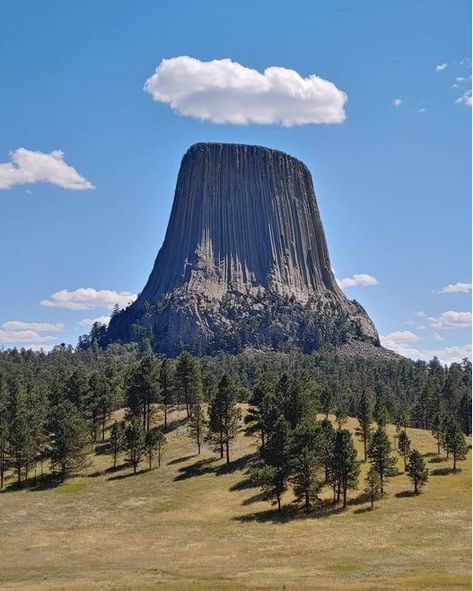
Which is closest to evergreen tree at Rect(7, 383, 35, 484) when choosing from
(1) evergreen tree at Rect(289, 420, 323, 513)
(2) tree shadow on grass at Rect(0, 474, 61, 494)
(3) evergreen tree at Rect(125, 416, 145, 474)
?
(2) tree shadow on grass at Rect(0, 474, 61, 494)

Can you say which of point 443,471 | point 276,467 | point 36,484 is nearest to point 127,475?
point 36,484

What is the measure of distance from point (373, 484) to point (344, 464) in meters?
4.33

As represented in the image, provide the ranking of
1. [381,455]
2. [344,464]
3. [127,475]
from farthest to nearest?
[127,475] → [381,455] → [344,464]

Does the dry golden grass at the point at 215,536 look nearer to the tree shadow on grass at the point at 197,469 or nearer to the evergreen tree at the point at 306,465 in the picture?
the tree shadow on grass at the point at 197,469

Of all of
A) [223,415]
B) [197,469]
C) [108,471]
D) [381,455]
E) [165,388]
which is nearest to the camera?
[381,455]

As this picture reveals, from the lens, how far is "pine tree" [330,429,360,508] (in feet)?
285

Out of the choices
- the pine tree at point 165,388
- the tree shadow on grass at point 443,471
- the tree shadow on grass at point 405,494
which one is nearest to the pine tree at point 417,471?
the tree shadow on grass at point 405,494

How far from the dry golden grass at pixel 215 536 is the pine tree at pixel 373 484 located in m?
1.49

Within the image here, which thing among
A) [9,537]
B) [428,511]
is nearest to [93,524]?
[9,537]

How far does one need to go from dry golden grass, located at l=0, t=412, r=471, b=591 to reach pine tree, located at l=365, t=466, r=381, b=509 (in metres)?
1.49

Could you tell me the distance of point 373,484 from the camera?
282 ft

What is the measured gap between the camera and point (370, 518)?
80812 millimetres

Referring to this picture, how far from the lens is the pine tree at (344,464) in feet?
285

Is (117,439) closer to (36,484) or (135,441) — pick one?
(135,441)
